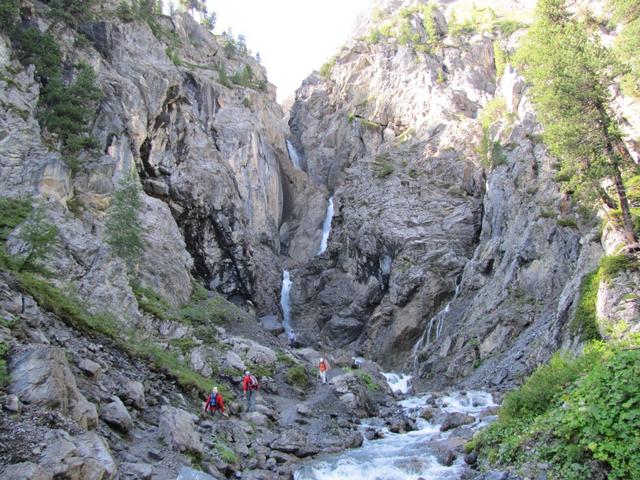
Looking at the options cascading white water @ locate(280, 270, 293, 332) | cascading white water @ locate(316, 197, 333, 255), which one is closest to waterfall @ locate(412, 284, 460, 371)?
cascading white water @ locate(280, 270, 293, 332)

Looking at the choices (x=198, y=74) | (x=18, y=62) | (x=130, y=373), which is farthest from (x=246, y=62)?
(x=130, y=373)

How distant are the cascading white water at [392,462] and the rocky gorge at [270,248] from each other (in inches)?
26.0

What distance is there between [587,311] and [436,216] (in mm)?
34120

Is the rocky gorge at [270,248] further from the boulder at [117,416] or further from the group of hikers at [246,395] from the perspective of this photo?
the group of hikers at [246,395]

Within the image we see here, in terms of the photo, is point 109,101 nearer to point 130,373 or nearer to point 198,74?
point 198,74

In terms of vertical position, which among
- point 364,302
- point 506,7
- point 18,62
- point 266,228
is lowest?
point 364,302

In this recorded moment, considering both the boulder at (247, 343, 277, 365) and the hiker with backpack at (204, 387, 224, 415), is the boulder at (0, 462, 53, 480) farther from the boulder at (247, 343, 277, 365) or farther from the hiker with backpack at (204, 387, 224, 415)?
the boulder at (247, 343, 277, 365)

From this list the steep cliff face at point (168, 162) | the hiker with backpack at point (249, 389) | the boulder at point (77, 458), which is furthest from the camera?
the steep cliff face at point (168, 162)

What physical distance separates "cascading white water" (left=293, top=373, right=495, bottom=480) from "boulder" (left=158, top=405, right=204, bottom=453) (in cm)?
314

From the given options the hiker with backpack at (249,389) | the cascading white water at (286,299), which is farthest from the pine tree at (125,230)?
the cascading white water at (286,299)

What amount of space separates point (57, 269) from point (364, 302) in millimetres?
34384

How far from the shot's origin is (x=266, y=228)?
62344 mm

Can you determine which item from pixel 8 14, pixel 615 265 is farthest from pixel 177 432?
pixel 8 14

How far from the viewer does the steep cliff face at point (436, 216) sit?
106 ft
